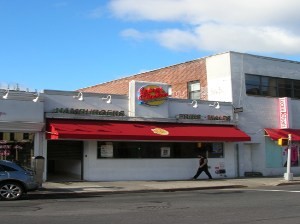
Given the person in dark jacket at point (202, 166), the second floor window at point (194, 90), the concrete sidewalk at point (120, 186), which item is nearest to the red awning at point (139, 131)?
the person in dark jacket at point (202, 166)

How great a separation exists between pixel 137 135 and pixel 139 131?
1.72ft

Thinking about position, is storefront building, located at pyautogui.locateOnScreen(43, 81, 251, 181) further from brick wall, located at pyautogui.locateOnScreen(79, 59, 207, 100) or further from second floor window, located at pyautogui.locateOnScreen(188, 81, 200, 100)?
brick wall, located at pyautogui.locateOnScreen(79, 59, 207, 100)

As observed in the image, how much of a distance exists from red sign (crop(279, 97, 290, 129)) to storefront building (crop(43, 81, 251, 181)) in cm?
337

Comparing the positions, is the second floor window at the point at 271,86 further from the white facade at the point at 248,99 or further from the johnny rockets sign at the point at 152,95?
the johnny rockets sign at the point at 152,95

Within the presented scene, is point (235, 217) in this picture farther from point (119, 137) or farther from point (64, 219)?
point (119, 137)

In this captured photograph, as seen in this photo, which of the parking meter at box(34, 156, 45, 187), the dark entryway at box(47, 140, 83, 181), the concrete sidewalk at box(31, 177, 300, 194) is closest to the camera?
the parking meter at box(34, 156, 45, 187)

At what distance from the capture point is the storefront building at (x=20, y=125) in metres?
21.5

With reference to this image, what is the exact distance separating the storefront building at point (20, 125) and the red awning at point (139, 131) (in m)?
0.77

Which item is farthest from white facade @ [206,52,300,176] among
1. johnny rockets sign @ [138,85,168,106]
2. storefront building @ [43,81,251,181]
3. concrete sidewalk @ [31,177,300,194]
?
concrete sidewalk @ [31,177,300,194]

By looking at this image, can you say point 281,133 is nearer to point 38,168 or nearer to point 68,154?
point 68,154

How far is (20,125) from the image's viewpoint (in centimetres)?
2169

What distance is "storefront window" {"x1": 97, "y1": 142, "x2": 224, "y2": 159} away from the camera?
2420cm

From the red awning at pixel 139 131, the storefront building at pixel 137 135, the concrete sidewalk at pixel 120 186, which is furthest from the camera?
the storefront building at pixel 137 135

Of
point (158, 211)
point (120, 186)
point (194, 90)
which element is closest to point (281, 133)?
point (194, 90)
